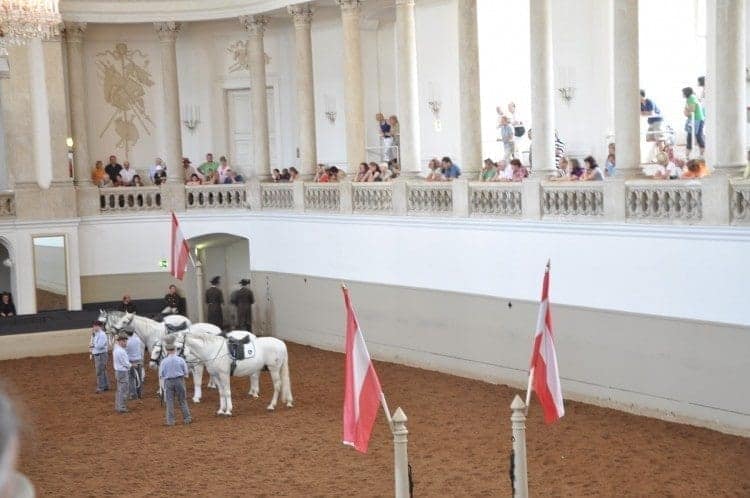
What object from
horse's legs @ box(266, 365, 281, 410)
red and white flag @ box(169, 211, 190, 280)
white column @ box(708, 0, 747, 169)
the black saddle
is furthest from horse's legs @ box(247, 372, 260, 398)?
white column @ box(708, 0, 747, 169)

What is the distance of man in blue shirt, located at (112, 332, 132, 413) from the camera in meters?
19.5

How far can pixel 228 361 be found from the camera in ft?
62.8

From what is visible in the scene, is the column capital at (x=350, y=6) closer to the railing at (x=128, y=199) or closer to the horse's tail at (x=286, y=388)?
the railing at (x=128, y=199)

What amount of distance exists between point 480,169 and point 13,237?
13.3 m

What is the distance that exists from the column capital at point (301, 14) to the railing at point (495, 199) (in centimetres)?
839

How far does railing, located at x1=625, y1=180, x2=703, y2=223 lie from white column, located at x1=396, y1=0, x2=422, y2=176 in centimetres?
713

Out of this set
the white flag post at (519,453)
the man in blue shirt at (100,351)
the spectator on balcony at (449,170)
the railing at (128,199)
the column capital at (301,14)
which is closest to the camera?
the white flag post at (519,453)

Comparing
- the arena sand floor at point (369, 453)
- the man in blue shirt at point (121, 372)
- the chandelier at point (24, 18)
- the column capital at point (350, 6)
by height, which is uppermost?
the column capital at point (350, 6)

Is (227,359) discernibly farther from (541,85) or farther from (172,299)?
(172,299)

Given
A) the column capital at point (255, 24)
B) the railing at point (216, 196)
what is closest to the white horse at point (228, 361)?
the railing at point (216, 196)

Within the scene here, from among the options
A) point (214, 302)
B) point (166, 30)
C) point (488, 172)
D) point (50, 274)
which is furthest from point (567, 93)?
point (50, 274)

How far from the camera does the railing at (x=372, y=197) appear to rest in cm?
2403

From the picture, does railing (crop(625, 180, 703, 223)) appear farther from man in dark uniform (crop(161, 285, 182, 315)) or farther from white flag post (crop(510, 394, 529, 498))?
man in dark uniform (crop(161, 285, 182, 315))

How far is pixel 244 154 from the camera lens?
32.6 m
